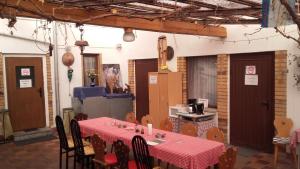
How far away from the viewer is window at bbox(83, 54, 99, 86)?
8297mm

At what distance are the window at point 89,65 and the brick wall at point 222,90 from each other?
3.88 metres

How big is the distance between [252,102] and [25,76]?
539 centimetres

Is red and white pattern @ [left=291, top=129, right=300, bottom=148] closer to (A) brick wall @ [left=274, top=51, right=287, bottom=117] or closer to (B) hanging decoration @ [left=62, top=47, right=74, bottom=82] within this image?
(A) brick wall @ [left=274, top=51, right=287, bottom=117]

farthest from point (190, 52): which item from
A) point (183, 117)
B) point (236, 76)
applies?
point (183, 117)

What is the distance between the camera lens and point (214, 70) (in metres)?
6.45

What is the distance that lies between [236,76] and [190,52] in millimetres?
1314

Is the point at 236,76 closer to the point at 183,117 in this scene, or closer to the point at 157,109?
the point at 183,117

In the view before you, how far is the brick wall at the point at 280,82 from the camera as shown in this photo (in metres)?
5.20

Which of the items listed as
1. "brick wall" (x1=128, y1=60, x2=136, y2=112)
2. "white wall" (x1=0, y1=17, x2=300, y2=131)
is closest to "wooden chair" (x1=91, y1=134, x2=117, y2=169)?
"white wall" (x1=0, y1=17, x2=300, y2=131)

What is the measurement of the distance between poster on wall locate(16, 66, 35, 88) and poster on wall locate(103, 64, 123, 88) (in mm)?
2173

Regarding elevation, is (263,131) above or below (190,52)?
below

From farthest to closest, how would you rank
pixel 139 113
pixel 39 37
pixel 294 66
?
pixel 139 113 < pixel 39 37 < pixel 294 66

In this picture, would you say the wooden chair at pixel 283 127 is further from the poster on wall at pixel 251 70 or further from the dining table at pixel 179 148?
the dining table at pixel 179 148

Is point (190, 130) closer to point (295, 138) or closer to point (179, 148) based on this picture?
point (179, 148)
